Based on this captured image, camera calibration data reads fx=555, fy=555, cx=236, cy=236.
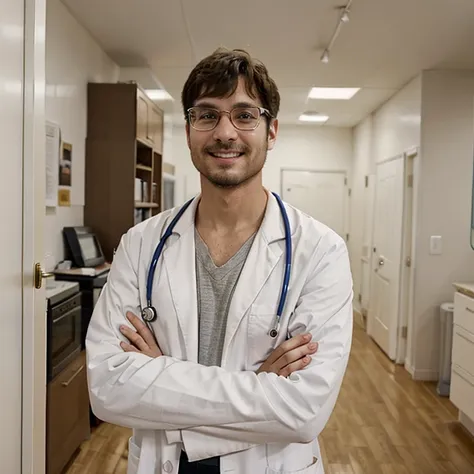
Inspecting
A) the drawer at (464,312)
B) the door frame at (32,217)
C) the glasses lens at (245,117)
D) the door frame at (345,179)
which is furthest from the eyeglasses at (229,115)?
the door frame at (345,179)

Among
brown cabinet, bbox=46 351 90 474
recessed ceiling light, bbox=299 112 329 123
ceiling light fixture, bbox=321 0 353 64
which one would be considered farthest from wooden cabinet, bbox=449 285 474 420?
Answer: recessed ceiling light, bbox=299 112 329 123

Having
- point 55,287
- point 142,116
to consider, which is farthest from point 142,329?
point 142,116

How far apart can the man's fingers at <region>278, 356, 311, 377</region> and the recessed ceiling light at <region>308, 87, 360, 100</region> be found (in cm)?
455

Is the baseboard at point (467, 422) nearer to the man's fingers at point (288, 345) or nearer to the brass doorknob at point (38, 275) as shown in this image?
the man's fingers at point (288, 345)

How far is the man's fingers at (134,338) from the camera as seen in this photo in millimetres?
1257

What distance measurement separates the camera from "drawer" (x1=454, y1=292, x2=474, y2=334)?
10.7 ft

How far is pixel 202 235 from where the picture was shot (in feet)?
4.46

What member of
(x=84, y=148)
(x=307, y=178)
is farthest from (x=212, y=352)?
(x=307, y=178)

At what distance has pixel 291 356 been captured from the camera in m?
1.18

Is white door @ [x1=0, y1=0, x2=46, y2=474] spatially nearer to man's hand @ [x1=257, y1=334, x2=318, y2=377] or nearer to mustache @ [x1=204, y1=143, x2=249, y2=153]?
mustache @ [x1=204, y1=143, x2=249, y2=153]

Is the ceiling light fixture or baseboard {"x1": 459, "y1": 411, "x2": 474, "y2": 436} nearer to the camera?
the ceiling light fixture

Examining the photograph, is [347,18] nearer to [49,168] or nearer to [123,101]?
[123,101]

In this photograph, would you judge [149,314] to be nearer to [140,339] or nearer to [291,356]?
[140,339]

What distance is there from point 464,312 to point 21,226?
270cm
